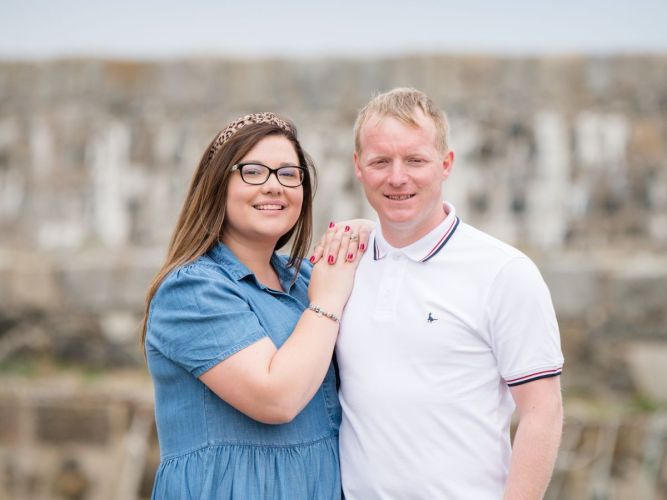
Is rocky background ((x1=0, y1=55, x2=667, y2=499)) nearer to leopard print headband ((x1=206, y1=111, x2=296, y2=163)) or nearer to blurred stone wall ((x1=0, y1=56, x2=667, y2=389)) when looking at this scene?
blurred stone wall ((x1=0, y1=56, x2=667, y2=389))

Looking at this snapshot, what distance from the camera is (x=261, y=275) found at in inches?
88.4

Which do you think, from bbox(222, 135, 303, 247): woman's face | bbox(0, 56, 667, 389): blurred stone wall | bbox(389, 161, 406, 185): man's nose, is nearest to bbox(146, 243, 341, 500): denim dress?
bbox(222, 135, 303, 247): woman's face

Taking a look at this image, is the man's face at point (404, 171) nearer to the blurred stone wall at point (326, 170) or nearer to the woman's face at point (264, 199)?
the woman's face at point (264, 199)

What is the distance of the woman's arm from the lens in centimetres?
192

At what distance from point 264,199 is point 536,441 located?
86 cm

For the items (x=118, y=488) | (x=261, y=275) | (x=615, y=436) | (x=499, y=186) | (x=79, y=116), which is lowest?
(x=118, y=488)

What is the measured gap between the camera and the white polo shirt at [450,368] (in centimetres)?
188

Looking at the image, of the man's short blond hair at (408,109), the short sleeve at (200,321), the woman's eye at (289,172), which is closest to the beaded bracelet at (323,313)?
the short sleeve at (200,321)

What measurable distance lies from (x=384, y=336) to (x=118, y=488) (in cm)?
336

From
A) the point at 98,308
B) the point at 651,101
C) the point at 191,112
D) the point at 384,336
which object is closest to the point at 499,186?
the point at 651,101

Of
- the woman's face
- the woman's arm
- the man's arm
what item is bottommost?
the man's arm

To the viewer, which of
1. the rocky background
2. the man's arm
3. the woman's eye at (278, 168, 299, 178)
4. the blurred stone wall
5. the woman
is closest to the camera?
the man's arm

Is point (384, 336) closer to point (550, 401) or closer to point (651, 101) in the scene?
point (550, 401)

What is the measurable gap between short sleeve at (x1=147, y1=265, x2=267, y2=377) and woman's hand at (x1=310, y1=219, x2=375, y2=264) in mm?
295
